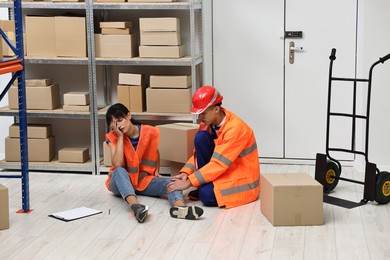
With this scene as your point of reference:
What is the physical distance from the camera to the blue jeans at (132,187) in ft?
17.9

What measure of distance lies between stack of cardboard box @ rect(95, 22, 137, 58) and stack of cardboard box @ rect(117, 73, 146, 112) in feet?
0.64

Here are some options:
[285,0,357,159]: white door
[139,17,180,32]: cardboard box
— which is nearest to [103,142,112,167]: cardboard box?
[139,17,180,32]: cardboard box

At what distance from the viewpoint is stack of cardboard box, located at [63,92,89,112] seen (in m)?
6.56

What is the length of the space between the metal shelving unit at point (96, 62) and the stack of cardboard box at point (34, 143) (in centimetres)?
7

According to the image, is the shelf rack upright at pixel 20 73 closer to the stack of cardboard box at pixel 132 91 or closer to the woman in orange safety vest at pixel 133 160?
the woman in orange safety vest at pixel 133 160

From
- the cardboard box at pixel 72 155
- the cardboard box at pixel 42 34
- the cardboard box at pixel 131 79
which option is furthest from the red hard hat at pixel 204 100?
the cardboard box at pixel 42 34

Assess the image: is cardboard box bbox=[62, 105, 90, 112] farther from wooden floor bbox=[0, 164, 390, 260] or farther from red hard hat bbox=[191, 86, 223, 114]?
red hard hat bbox=[191, 86, 223, 114]

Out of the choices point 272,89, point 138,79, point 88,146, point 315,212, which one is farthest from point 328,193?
point 88,146

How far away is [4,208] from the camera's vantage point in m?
4.95

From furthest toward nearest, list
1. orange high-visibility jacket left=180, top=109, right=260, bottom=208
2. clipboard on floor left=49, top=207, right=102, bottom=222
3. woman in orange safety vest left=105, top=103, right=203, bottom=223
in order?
woman in orange safety vest left=105, top=103, right=203, bottom=223 < orange high-visibility jacket left=180, top=109, right=260, bottom=208 < clipboard on floor left=49, top=207, right=102, bottom=222

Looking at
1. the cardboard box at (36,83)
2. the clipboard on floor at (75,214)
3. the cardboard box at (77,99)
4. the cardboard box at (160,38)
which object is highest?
the cardboard box at (160,38)

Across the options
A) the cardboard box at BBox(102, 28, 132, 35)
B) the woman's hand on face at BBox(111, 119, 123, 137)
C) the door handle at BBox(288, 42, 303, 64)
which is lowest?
the woman's hand on face at BBox(111, 119, 123, 137)

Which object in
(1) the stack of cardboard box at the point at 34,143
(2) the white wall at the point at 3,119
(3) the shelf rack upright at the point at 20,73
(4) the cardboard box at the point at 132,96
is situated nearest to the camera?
(3) the shelf rack upright at the point at 20,73

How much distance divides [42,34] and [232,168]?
7.43ft
